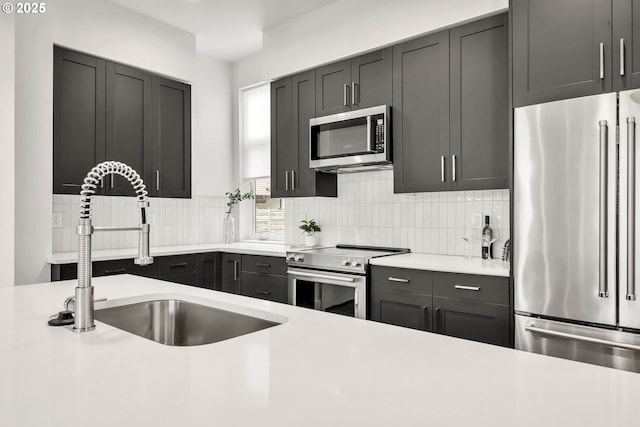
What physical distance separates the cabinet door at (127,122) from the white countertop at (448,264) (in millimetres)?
2235

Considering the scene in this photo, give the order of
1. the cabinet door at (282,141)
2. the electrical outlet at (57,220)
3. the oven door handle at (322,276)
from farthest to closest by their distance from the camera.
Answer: the cabinet door at (282,141) → the electrical outlet at (57,220) → the oven door handle at (322,276)

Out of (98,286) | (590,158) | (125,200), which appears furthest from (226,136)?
(590,158)

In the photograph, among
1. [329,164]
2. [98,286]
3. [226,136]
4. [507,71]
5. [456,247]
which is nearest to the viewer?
[98,286]

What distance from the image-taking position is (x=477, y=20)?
2939 millimetres

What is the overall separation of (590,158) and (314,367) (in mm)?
1905

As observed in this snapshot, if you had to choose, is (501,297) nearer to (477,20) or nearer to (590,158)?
(590,158)

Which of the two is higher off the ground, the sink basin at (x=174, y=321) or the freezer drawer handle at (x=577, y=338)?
the sink basin at (x=174, y=321)

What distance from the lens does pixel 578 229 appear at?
2215mm

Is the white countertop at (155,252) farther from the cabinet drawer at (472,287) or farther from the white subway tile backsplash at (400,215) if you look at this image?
the cabinet drawer at (472,287)

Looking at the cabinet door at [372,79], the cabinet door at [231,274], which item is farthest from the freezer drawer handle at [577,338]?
the cabinet door at [231,274]

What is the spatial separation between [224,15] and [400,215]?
7.66 ft

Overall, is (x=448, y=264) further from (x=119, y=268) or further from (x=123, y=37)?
(x=123, y=37)

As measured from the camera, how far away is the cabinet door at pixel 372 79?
338 centimetres

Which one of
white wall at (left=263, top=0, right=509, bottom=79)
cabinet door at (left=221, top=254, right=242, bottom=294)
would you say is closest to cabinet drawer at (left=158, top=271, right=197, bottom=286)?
cabinet door at (left=221, top=254, right=242, bottom=294)
